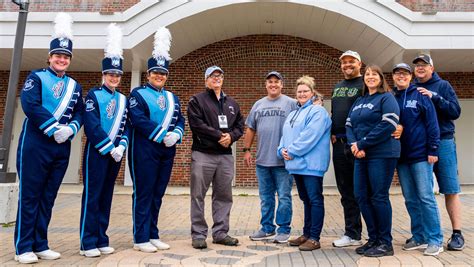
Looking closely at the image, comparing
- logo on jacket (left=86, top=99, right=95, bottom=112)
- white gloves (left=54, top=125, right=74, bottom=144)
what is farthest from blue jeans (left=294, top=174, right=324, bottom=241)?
white gloves (left=54, top=125, right=74, bottom=144)

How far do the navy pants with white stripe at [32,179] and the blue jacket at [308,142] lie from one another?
232cm

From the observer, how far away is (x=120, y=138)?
401 cm

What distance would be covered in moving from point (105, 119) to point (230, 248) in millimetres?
1861

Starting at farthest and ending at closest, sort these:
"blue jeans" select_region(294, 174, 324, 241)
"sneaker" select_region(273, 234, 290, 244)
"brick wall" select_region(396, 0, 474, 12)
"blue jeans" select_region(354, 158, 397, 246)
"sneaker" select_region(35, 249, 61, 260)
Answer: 1. "brick wall" select_region(396, 0, 474, 12)
2. "sneaker" select_region(273, 234, 290, 244)
3. "blue jeans" select_region(294, 174, 324, 241)
4. "blue jeans" select_region(354, 158, 397, 246)
5. "sneaker" select_region(35, 249, 61, 260)

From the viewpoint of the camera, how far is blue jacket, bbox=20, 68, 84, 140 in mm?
3486

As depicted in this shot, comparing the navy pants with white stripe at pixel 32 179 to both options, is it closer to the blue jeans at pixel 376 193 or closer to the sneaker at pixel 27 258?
the sneaker at pixel 27 258

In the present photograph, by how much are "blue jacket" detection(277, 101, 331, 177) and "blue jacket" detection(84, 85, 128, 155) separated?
1727mm

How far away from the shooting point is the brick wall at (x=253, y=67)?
1101cm

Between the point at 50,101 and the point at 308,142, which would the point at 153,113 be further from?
the point at 308,142

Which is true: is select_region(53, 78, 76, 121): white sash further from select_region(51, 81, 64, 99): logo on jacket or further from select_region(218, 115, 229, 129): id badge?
select_region(218, 115, 229, 129): id badge

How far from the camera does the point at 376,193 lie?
376 cm

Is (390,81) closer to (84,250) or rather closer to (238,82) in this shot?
(238,82)

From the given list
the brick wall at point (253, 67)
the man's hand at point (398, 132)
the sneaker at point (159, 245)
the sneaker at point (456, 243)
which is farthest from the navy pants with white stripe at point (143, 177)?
the brick wall at point (253, 67)

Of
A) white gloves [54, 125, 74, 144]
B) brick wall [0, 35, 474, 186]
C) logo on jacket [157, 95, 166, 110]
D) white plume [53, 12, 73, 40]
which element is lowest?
white gloves [54, 125, 74, 144]
